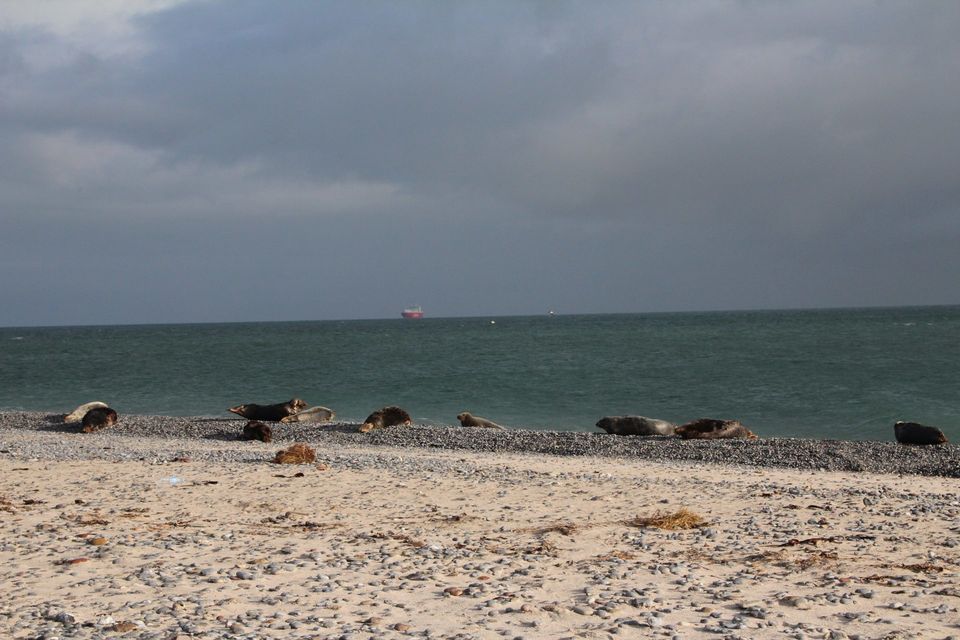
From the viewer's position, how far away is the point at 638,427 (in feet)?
82.0

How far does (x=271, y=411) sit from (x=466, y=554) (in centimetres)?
2012

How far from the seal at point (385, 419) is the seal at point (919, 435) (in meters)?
13.4

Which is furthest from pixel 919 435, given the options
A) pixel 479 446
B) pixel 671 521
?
pixel 671 521

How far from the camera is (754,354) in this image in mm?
63406

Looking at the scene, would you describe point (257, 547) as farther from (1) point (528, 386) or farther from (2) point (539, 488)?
(1) point (528, 386)

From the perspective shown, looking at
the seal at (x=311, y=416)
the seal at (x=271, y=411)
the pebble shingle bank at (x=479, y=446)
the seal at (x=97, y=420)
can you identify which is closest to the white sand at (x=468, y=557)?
the pebble shingle bank at (x=479, y=446)

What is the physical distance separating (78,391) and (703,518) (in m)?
40.4

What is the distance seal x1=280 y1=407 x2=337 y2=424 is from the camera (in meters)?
28.2

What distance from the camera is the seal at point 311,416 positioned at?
28.2 m

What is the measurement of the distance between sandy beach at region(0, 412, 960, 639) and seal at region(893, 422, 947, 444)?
611cm

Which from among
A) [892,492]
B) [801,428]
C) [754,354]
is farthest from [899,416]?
[754,354]

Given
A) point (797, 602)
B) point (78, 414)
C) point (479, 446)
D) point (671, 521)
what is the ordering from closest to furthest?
point (797, 602) → point (671, 521) → point (479, 446) → point (78, 414)

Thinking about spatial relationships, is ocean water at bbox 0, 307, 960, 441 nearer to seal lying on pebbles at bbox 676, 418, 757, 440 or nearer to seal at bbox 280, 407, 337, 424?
seal at bbox 280, 407, 337, 424

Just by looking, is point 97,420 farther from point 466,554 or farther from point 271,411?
point 466,554
